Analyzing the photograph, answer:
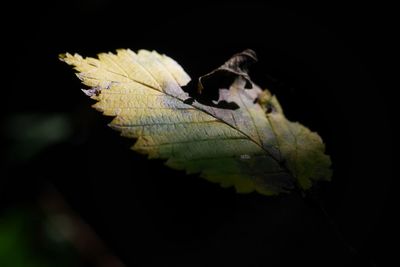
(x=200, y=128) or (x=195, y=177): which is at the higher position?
(x=200, y=128)

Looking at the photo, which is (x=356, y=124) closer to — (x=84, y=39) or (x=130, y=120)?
(x=130, y=120)

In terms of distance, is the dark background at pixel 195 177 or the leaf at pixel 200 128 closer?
the leaf at pixel 200 128

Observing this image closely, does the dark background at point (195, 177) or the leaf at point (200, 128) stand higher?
the leaf at point (200, 128)

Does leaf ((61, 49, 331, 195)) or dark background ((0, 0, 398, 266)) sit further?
dark background ((0, 0, 398, 266))

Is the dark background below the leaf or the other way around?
below
